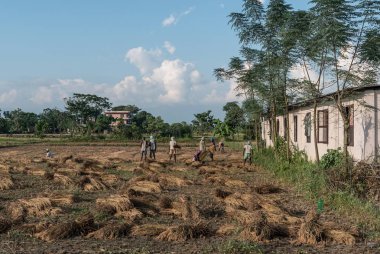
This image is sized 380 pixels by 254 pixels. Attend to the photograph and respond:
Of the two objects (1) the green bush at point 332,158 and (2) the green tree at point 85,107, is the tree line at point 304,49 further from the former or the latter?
(2) the green tree at point 85,107

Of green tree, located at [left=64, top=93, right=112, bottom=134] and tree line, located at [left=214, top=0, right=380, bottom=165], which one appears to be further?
green tree, located at [left=64, top=93, right=112, bottom=134]

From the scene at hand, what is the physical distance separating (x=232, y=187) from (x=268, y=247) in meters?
6.25

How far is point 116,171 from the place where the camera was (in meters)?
17.0

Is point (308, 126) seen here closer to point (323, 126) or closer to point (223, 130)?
point (323, 126)

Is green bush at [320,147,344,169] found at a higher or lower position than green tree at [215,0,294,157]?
lower

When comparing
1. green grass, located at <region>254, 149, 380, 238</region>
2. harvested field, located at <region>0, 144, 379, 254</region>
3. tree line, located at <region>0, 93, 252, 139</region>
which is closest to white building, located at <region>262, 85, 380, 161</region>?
green grass, located at <region>254, 149, 380, 238</region>

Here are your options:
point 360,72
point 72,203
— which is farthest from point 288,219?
point 360,72

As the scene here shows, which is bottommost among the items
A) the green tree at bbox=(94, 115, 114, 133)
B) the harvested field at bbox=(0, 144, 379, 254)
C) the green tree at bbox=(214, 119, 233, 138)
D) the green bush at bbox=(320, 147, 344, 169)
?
the harvested field at bbox=(0, 144, 379, 254)

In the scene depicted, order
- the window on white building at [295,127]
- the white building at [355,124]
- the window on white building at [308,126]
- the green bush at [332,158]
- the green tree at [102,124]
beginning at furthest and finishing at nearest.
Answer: the green tree at [102,124]
the window on white building at [295,127]
the window on white building at [308,126]
the green bush at [332,158]
the white building at [355,124]

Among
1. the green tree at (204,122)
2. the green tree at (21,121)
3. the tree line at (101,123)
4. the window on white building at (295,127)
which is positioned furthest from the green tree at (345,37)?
the green tree at (21,121)

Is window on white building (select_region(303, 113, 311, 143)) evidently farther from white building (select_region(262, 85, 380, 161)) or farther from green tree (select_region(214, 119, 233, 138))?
green tree (select_region(214, 119, 233, 138))

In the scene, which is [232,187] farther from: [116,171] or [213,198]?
[116,171]

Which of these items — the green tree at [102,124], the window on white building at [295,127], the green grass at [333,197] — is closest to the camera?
the green grass at [333,197]

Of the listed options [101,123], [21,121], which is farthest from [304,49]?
[21,121]
